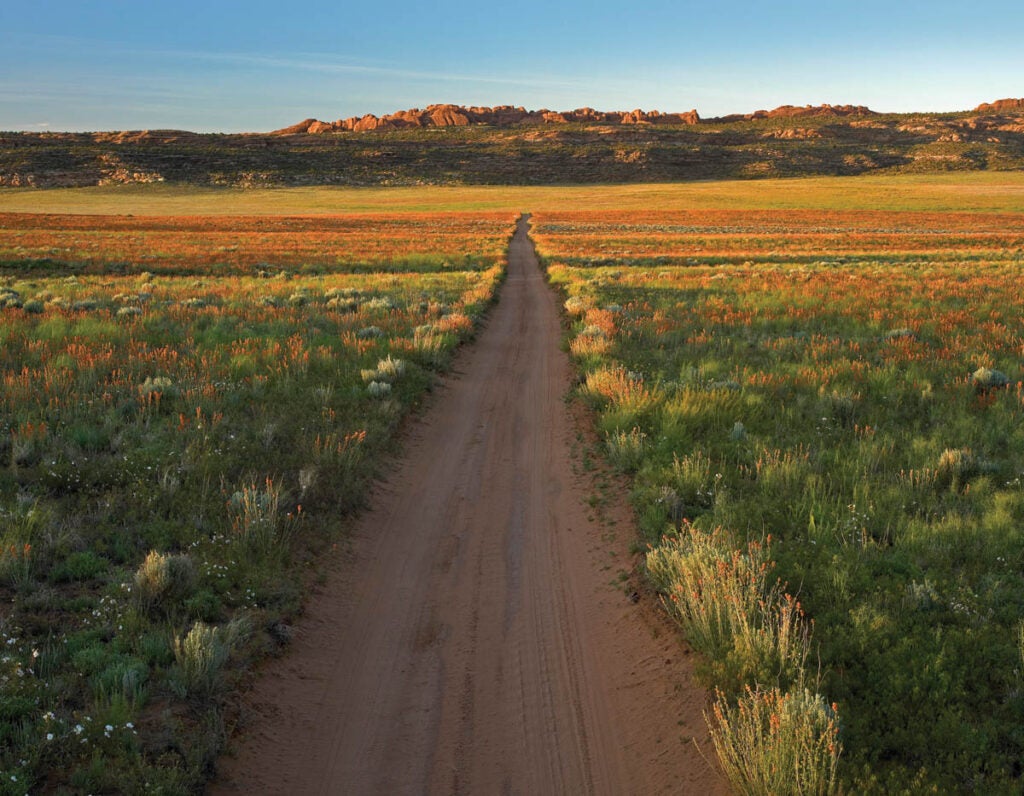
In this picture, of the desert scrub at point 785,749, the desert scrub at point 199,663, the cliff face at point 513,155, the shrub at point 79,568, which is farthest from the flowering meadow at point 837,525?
the cliff face at point 513,155

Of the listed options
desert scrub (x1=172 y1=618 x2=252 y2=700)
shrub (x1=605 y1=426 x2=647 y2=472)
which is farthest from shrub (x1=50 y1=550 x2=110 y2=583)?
shrub (x1=605 y1=426 x2=647 y2=472)

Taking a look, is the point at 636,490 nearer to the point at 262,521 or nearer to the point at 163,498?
the point at 262,521

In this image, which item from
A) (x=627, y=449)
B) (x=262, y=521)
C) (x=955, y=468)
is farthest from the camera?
(x=627, y=449)

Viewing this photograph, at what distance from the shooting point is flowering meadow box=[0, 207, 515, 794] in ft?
13.0

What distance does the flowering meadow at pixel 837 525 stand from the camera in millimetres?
3777

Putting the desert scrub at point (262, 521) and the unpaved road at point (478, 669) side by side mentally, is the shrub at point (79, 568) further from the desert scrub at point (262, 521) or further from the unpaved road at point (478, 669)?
the unpaved road at point (478, 669)

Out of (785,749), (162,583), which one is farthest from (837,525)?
(162,583)

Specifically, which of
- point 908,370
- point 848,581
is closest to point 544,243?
point 908,370

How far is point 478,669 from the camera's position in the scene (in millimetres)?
5016

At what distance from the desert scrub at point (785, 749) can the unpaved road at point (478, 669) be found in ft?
1.10

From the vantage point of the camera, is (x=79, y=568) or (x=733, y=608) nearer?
(x=733, y=608)

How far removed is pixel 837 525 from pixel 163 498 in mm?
6155

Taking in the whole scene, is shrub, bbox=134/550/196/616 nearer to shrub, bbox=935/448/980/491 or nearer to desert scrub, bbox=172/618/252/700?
desert scrub, bbox=172/618/252/700

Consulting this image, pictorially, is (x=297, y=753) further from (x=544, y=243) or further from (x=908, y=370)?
(x=544, y=243)
